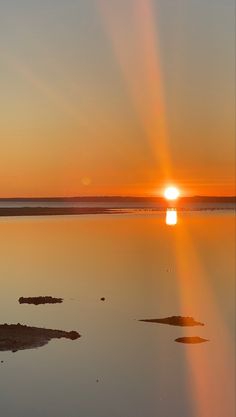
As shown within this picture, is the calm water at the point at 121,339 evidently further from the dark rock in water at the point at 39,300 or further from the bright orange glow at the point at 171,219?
the bright orange glow at the point at 171,219

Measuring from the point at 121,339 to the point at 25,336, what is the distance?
3.34 metres

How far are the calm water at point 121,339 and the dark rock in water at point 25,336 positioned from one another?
0.47 metres

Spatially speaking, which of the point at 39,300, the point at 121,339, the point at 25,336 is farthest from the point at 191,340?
the point at 39,300

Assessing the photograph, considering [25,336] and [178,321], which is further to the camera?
[178,321]

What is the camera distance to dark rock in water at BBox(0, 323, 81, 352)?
19219 mm


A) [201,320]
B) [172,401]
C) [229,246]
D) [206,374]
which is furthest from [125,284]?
[229,246]

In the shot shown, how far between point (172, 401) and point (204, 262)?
27.6m

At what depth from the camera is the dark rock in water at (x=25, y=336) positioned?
1922 cm

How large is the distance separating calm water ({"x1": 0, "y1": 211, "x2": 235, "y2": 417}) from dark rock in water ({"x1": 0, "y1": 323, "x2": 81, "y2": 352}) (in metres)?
0.47

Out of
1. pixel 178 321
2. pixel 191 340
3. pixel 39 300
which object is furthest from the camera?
pixel 39 300

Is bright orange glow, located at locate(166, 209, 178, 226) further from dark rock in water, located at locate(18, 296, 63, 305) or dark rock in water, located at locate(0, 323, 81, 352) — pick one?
dark rock in water, located at locate(0, 323, 81, 352)

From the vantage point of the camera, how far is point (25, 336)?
20.1 metres

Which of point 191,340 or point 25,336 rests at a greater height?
point 191,340

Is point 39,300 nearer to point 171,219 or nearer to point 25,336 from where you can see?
point 25,336
